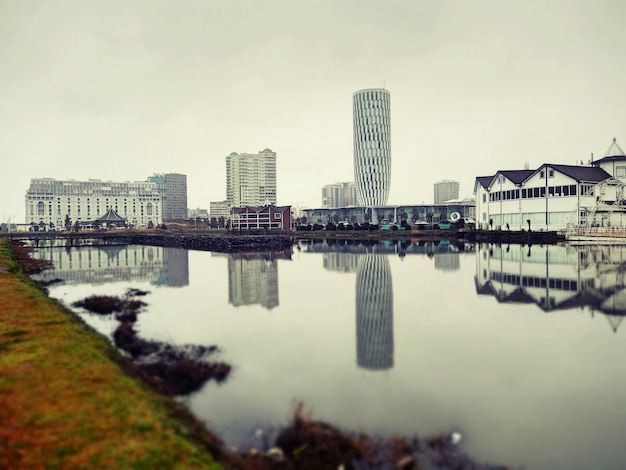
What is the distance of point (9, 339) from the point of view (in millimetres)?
14938

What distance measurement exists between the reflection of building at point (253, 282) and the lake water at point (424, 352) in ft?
0.77

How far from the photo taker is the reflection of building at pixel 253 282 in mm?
27870

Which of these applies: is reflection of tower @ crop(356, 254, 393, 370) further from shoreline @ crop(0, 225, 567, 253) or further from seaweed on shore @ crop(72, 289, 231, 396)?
shoreline @ crop(0, 225, 567, 253)

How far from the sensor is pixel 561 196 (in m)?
70.1

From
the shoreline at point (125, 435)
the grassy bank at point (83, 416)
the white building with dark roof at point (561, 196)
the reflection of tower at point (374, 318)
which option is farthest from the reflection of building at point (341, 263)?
the white building with dark roof at point (561, 196)

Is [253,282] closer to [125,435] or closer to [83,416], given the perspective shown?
[83,416]

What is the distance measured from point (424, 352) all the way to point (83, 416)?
12.4m

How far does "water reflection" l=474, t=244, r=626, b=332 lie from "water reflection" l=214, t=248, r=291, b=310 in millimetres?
15758

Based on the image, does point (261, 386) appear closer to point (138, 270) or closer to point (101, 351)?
point (101, 351)

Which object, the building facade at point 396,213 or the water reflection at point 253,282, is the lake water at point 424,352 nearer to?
the water reflection at point 253,282

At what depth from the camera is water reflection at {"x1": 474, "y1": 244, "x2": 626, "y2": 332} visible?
25.0 meters

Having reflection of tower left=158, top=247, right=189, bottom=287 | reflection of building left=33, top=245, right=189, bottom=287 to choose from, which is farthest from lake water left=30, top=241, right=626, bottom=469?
reflection of building left=33, top=245, right=189, bottom=287

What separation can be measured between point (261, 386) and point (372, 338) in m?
7.01

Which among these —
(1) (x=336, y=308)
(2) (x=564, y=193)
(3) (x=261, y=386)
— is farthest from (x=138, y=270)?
(2) (x=564, y=193)
